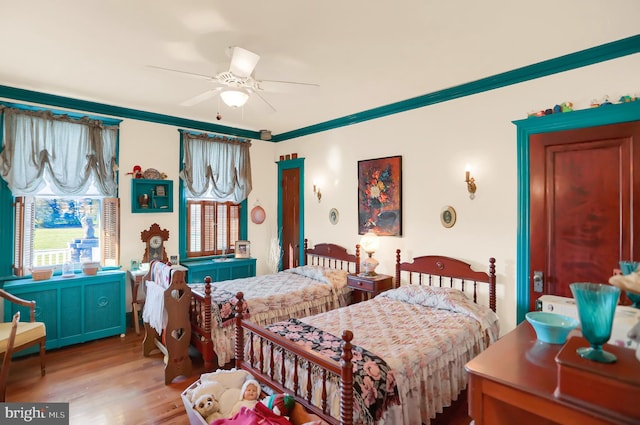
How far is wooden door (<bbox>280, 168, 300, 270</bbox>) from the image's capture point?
5535mm

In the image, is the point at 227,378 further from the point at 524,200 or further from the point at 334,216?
the point at 334,216

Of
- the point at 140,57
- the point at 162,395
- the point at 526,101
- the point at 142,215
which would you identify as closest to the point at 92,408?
the point at 162,395

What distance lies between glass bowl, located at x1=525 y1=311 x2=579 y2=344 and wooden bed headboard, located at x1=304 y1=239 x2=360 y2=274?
9.75ft

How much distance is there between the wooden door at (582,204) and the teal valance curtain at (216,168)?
405cm

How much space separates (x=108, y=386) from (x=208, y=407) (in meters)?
1.72

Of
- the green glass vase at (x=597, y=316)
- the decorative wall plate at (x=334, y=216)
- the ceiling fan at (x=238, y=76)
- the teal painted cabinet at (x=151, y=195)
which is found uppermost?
the ceiling fan at (x=238, y=76)

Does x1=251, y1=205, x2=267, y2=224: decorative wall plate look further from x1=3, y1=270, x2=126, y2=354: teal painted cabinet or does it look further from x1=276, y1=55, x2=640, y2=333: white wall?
x1=3, y1=270, x2=126, y2=354: teal painted cabinet

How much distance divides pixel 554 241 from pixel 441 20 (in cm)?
209

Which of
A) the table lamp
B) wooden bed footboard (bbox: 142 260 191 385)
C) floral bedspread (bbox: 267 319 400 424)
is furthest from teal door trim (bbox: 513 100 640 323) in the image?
wooden bed footboard (bbox: 142 260 191 385)

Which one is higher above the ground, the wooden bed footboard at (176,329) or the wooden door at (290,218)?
the wooden door at (290,218)

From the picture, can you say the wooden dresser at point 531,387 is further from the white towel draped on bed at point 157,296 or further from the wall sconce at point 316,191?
the wall sconce at point 316,191

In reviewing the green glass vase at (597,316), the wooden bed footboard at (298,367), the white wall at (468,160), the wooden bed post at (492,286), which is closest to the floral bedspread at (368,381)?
the wooden bed footboard at (298,367)

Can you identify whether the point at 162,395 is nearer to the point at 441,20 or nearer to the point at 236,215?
the point at 236,215

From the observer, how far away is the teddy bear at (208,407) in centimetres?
186
